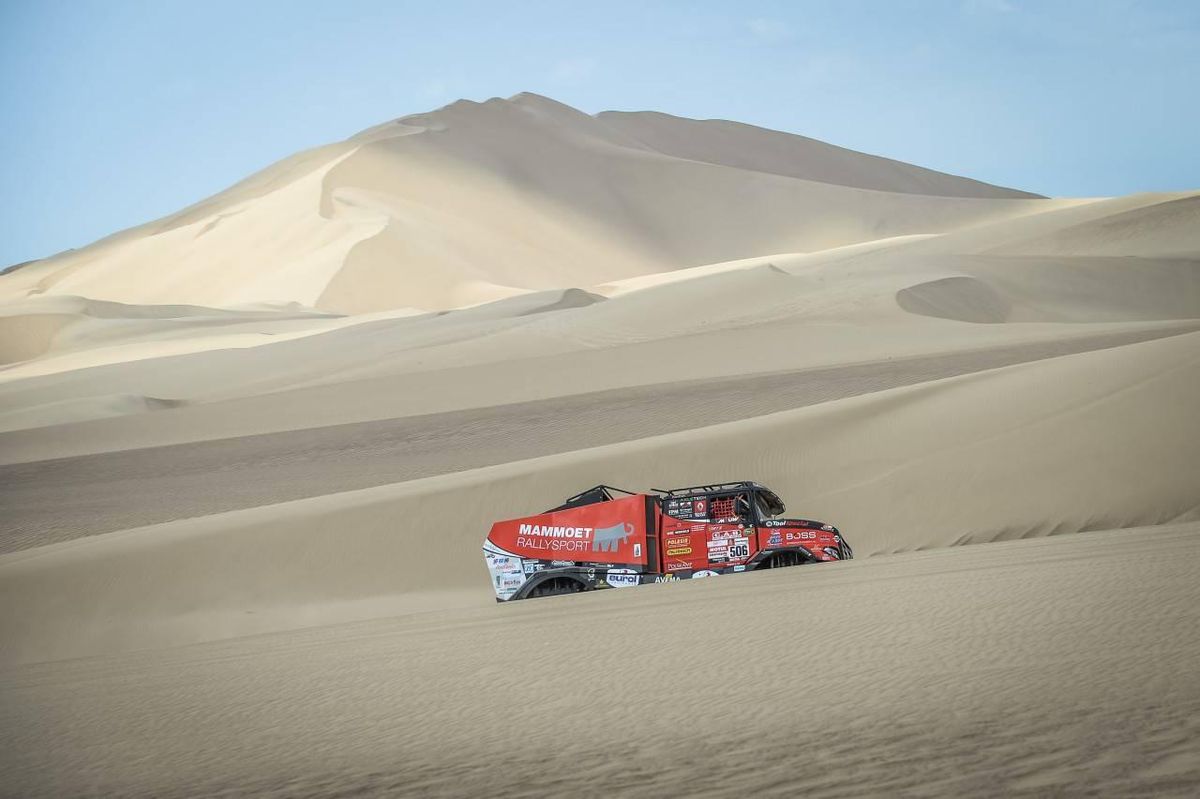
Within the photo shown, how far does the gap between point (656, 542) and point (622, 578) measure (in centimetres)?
49

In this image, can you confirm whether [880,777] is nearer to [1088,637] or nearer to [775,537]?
[1088,637]

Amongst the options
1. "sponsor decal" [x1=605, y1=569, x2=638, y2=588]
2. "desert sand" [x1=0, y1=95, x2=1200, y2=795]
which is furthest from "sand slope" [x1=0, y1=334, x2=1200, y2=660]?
"sponsor decal" [x1=605, y1=569, x2=638, y2=588]

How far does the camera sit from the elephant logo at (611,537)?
11.7m

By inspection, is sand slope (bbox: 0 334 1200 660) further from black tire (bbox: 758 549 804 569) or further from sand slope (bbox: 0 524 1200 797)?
sand slope (bbox: 0 524 1200 797)

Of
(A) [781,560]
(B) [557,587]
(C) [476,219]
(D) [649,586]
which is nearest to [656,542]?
(D) [649,586]

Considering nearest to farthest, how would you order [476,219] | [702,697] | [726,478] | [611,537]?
[702,697]
[611,537]
[726,478]
[476,219]

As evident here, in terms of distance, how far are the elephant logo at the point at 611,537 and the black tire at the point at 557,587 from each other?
16.9 inches

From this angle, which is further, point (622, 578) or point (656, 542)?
point (622, 578)

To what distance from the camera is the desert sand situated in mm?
5895

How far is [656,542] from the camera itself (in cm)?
1170

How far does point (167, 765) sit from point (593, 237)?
276 feet

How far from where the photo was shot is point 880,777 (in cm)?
489

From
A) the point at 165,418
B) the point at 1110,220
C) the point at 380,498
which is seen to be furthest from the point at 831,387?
the point at 1110,220

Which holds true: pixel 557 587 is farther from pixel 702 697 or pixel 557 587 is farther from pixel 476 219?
pixel 476 219
